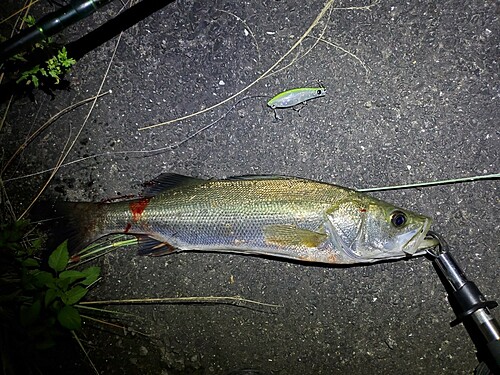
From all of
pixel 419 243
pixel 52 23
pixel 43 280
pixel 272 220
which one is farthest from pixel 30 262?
pixel 419 243

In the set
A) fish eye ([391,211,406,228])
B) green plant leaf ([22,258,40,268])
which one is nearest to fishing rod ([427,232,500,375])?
fish eye ([391,211,406,228])

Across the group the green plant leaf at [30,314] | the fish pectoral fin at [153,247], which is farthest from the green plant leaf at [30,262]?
the fish pectoral fin at [153,247]

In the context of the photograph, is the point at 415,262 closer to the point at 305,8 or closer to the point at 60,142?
the point at 305,8

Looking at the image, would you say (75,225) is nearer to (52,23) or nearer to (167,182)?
(167,182)

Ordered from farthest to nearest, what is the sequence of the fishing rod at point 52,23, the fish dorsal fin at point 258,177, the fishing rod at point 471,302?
1. the fish dorsal fin at point 258,177
2. the fishing rod at point 471,302
3. the fishing rod at point 52,23

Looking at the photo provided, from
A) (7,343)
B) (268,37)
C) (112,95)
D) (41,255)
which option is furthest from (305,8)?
(7,343)

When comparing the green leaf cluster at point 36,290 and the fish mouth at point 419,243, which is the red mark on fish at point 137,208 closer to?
the green leaf cluster at point 36,290

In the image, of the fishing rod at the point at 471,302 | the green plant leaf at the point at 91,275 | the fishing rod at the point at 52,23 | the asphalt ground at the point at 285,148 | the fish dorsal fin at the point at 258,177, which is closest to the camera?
the fishing rod at the point at 52,23
